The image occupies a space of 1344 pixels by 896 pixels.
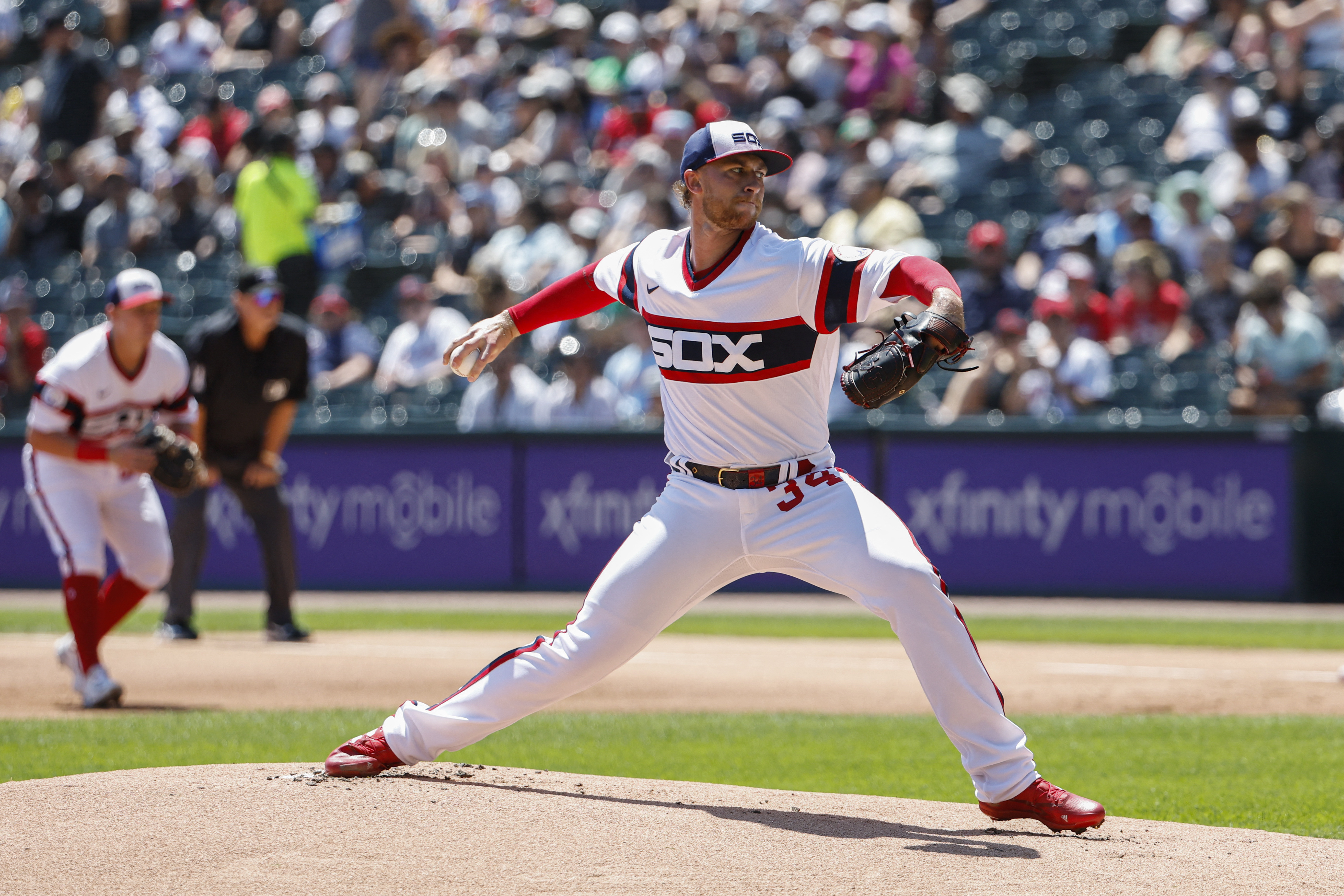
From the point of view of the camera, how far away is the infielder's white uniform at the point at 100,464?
26.9ft

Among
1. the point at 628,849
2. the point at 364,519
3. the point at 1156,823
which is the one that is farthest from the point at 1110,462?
the point at 628,849

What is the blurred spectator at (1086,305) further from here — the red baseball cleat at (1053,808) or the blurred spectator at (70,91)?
the blurred spectator at (70,91)

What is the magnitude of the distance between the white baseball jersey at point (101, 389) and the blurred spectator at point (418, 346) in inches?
289

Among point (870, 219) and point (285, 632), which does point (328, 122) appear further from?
point (285, 632)

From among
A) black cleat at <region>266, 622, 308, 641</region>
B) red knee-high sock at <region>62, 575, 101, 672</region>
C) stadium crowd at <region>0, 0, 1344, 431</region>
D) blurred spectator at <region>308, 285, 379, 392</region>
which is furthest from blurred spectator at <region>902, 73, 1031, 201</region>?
red knee-high sock at <region>62, 575, 101, 672</region>

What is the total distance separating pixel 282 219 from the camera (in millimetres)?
17422

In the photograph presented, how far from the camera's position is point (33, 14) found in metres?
24.9

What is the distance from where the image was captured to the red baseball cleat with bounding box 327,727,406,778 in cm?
530

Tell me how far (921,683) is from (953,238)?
436 inches

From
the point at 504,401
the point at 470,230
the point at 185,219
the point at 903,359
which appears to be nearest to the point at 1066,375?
the point at 504,401

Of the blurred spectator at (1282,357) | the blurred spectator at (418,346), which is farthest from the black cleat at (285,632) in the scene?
the blurred spectator at (1282,357)

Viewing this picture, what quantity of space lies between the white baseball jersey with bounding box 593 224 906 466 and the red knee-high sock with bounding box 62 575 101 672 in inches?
160

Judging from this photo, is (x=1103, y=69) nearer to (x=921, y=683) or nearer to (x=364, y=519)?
(x=364, y=519)

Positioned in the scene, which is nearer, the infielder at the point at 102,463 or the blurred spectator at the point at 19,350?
the infielder at the point at 102,463
